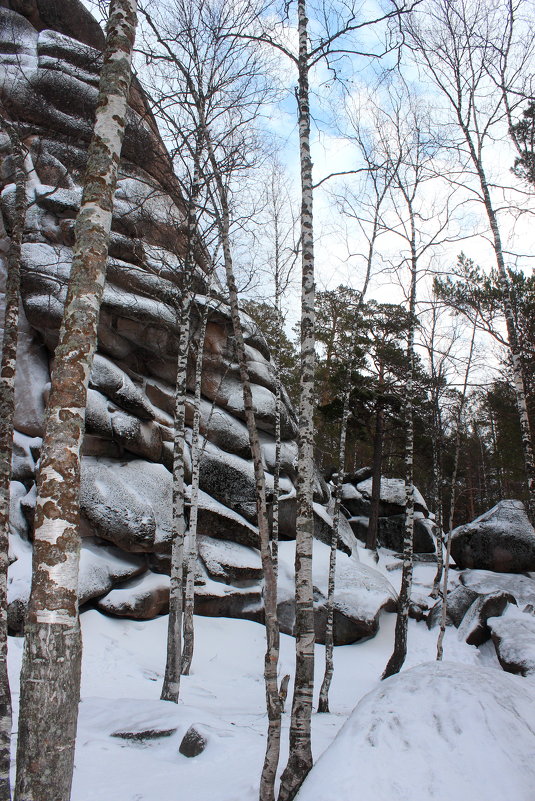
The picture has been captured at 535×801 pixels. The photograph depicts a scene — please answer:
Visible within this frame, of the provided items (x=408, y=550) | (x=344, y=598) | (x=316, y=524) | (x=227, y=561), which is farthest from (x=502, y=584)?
(x=227, y=561)

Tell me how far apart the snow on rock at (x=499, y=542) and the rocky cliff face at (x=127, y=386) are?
16.9 ft

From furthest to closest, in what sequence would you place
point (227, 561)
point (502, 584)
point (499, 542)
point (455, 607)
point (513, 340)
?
point (499, 542), point (502, 584), point (455, 607), point (227, 561), point (513, 340)

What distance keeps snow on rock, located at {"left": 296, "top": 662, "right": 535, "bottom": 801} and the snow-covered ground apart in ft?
0.07

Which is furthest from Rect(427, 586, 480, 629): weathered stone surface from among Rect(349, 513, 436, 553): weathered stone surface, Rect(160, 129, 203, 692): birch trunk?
Rect(160, 129, 203, 692): birch trunk

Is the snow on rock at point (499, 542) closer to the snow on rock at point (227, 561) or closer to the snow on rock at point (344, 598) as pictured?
the snow on rock at point (344, 598)

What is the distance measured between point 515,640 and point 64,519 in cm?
1413

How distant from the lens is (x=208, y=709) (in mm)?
9016

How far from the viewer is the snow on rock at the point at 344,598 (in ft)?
48.2

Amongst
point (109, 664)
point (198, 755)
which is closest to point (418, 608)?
point (109, 664)

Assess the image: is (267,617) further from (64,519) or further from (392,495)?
(392,495)

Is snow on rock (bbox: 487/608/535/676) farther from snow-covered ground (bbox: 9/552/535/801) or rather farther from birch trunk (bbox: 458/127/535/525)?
birch trunk (bbox: 458/127/535/525)

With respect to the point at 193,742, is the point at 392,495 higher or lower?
higher

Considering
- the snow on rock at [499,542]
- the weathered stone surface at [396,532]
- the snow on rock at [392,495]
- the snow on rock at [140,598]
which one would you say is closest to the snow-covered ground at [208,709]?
the snow on rock at [140,598]

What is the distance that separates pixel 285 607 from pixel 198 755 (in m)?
8.75
